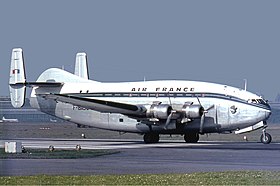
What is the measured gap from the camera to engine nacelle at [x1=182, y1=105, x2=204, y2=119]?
2176 inches

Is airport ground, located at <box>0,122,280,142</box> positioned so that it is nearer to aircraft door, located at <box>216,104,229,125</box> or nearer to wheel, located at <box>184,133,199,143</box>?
wheel, located at <box>184,133,199,143</box>

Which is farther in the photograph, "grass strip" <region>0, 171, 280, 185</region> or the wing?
the wing

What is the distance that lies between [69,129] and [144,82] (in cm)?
2548

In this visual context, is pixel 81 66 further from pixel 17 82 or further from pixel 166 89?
pixel 166 89

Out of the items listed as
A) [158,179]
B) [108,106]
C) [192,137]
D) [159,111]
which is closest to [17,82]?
[108,106]

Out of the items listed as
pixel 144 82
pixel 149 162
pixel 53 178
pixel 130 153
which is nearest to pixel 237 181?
pixel 53 178

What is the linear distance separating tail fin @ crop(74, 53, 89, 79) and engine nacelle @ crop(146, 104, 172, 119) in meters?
17.4

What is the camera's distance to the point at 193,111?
182ft

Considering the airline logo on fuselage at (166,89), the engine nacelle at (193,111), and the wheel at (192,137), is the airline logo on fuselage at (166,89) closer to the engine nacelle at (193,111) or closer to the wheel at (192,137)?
the engine nacelle at (193,111)

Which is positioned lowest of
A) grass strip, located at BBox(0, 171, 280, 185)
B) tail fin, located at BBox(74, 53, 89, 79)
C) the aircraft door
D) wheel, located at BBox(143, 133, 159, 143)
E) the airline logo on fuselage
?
grass strip, located at BBox(0, 171, 280, 185)

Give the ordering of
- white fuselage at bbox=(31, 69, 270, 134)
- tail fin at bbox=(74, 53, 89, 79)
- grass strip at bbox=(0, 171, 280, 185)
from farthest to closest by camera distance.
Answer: tail fin at bbox=(74, 53, 89, 79) → white fuselage at bbox=(31, 69, 270, 134) → grass strip at bbox=(0, 171, 280, 185)

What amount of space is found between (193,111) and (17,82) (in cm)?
1671

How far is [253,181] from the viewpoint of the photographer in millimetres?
24703

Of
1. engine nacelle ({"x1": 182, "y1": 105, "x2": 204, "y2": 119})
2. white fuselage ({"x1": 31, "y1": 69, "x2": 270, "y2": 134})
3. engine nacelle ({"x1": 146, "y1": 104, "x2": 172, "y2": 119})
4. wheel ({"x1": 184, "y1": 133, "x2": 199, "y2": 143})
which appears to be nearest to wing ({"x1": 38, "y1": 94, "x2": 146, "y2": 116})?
engine nacelle ({"x1": 146, "y1": 104, "x2": 172, "y2": 119})
